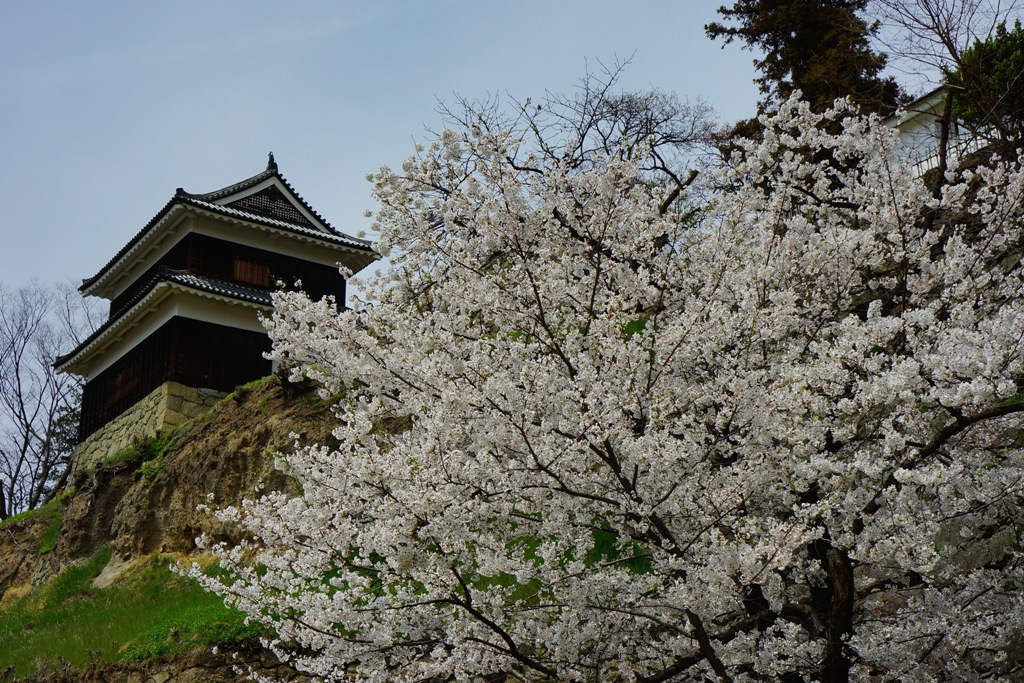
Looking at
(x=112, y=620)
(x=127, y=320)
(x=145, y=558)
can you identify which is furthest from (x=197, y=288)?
(x=112, y=620)

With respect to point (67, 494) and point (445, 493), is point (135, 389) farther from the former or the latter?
point (445, 493)

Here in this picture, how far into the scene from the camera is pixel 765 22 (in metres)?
18.7

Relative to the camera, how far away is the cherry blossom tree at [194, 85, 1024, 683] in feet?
16.9

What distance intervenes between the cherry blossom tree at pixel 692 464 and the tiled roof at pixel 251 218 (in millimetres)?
14676

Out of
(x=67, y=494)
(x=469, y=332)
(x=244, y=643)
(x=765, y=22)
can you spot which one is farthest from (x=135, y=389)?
(x=765, y=22)

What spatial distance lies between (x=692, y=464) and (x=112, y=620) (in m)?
10.4

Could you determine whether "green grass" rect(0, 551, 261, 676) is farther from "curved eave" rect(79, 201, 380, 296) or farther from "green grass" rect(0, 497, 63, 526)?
"curved eave" rect(79, 201, 380, 296)

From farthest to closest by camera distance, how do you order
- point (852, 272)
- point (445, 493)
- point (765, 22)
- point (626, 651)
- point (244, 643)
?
point (765, 22) → point (244, 643) → point (852, 272) → point (626, 651) → point (445, 493)

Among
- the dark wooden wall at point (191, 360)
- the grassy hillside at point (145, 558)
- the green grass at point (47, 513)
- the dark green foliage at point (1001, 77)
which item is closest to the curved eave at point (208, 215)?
the dark wooden wall at point (191, 360)

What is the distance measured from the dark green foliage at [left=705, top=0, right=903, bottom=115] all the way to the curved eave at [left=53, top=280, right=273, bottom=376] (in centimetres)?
1254

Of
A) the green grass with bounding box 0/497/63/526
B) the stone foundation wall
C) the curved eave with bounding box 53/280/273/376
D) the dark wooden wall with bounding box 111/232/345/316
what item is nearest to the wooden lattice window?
the dark wooden wall with bounding box 111/232/345/316

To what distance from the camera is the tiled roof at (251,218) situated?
68.8 feet

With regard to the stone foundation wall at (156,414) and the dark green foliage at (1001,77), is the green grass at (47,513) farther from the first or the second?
the dark green foliage at (1001,77)

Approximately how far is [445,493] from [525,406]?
2.47 ft
